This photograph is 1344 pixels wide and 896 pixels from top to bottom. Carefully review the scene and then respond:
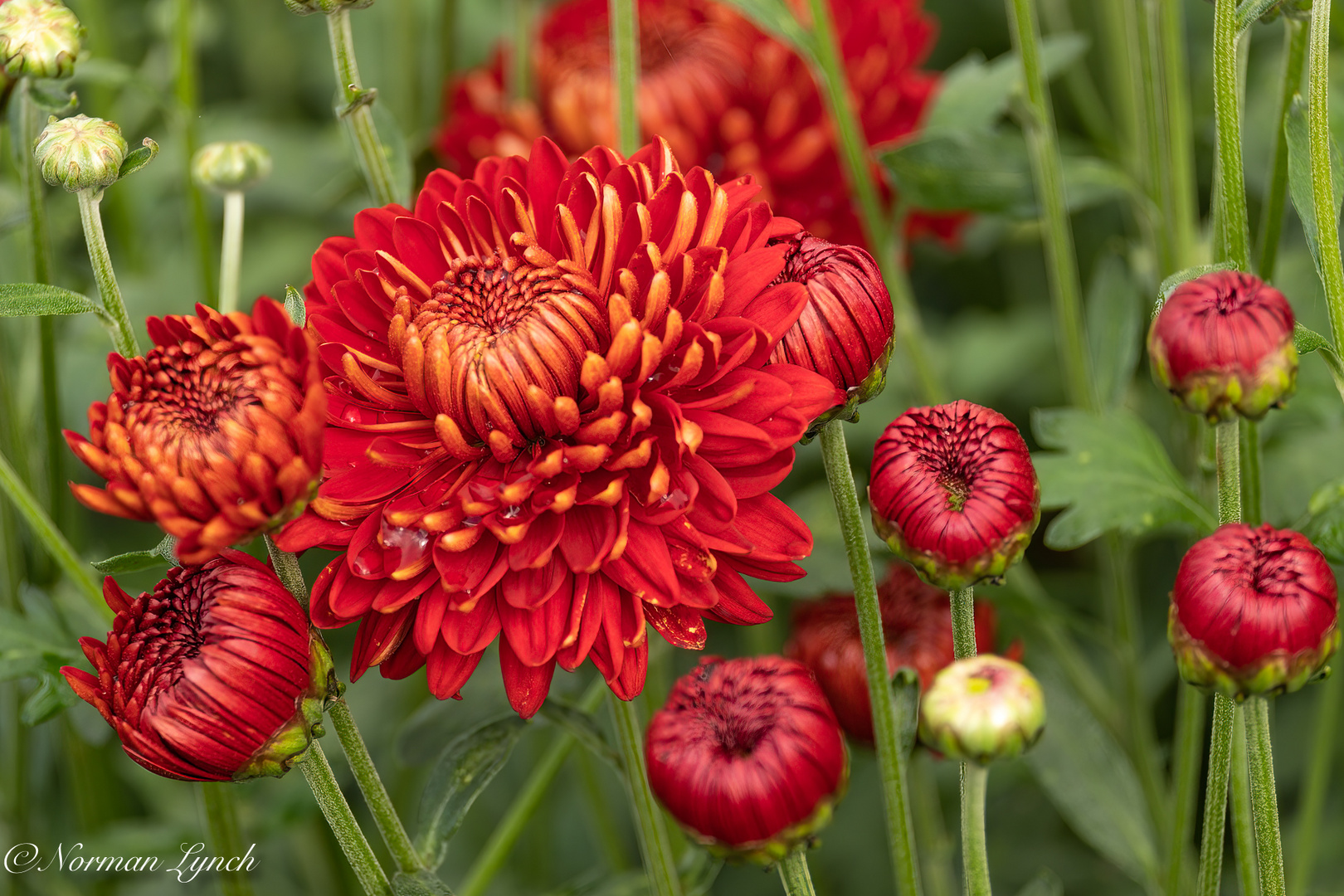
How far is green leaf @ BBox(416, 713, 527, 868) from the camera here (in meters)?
0.65

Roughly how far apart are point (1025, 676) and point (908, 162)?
53cm

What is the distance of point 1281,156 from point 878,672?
416 mm

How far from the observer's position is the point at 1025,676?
1.69ft

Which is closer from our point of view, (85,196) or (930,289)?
(85,196)

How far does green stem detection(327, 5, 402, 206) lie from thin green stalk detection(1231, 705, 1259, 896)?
54cm

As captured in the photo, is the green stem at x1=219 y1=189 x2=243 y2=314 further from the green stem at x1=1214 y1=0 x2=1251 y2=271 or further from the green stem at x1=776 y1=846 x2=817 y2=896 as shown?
the green stem at x1=1214 y1=0 x2=1251 y2=271

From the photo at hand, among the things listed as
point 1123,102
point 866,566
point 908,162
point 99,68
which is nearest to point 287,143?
point 99,68

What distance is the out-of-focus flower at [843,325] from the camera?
1.96 feet

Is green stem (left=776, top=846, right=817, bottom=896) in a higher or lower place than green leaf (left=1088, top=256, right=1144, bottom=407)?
lower

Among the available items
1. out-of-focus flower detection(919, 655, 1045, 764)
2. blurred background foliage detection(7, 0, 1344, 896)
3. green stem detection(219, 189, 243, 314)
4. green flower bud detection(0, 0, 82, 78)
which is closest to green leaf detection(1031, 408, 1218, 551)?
blurred background foliage detection(7, 0, 1344, 896)

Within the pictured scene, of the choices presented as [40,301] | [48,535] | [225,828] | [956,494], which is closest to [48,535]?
[48,535]

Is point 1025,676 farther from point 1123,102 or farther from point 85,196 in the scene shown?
point 1123,102

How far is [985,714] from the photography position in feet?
1.64

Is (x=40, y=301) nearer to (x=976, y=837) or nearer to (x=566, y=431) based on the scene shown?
(x=566, y=431)
